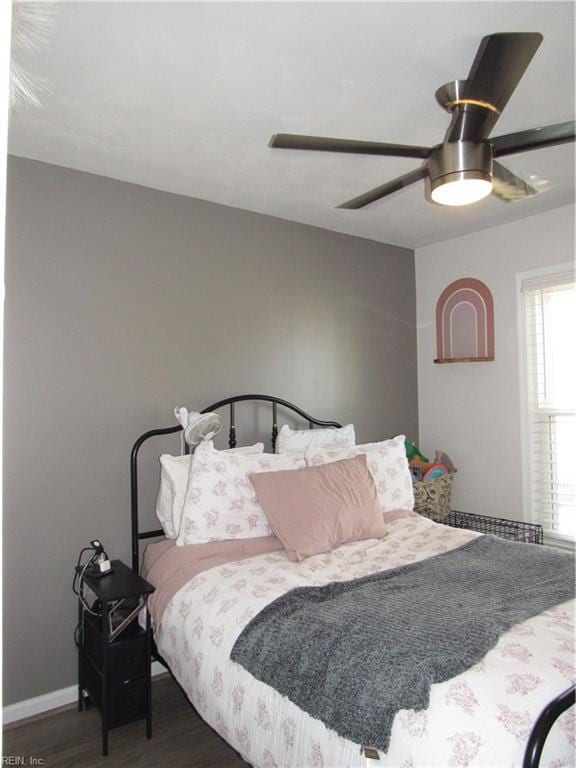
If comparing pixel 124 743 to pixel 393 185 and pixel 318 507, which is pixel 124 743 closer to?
pixel 318 507

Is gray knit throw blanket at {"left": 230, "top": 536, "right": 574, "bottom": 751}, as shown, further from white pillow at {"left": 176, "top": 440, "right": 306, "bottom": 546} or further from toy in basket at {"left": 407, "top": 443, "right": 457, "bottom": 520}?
toy in basket at {"left": 407, "top": 443, "right": 457, "bottom": 520}

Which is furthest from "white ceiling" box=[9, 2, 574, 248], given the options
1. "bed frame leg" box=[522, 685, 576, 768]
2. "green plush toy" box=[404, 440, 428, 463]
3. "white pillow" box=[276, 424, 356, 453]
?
"bed frame leg" box=[522, 685, 576, 768]

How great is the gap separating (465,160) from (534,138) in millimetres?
210

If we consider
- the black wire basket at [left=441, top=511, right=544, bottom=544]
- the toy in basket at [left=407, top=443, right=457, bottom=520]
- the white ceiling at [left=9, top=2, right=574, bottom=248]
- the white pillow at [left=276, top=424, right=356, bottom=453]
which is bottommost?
the black wire basket at [left=441, top=511, right=544, bottom=544]

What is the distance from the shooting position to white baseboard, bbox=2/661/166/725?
2.40 m

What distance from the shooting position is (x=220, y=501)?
2516 mm

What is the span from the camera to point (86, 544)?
2.65 metres

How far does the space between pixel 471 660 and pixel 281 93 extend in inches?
77.6

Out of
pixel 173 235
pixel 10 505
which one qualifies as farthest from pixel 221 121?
pixel 10 505

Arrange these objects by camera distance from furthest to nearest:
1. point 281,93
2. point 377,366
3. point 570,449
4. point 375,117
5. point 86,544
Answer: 1. point 377,366
2. point 570,449
3. point 86,544
4. point 375,117
5. point 281,93

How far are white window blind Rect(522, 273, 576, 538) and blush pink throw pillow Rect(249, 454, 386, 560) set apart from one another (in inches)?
56.5

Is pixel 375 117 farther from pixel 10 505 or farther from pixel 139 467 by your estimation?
pixel 10 505

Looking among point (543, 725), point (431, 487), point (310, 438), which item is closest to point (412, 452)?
point (431, 487)

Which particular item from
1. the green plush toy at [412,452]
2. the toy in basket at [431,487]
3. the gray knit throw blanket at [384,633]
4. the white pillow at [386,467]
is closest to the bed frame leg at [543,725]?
the gray knit throw blanket at [384,633]
